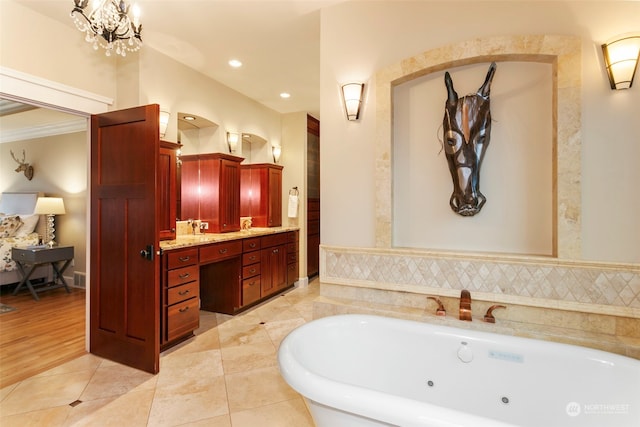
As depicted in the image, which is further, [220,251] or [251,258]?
[251,258]

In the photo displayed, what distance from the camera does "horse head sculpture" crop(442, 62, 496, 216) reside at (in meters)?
2.00

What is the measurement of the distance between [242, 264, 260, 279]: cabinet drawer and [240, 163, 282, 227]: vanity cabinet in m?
0.98

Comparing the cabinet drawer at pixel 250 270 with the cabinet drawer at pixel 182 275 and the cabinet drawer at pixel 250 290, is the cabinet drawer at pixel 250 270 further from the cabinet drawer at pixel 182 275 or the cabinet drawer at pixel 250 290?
the cabinet drawer at pixel 182 275

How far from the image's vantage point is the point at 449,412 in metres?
1.04

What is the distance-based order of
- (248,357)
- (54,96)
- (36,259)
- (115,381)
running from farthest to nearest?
(36,259) < (248,357) < (54,96) < (115,381)

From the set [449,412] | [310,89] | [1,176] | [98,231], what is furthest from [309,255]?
[1,176]

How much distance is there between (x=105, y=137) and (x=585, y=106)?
3.50 metres

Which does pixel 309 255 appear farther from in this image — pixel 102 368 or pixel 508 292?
pixel 508 292

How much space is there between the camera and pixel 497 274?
1915 millimetres

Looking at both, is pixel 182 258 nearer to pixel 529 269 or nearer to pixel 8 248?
pixel 529 269

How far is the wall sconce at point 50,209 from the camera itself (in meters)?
4.70

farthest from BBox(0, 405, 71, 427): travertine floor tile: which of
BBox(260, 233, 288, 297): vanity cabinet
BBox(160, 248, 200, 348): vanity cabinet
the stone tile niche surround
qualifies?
BBox(260, 233, 288, 297): vanity cabinet

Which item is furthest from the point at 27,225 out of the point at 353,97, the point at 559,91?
the point at 559,91

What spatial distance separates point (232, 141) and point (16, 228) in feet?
12.0
